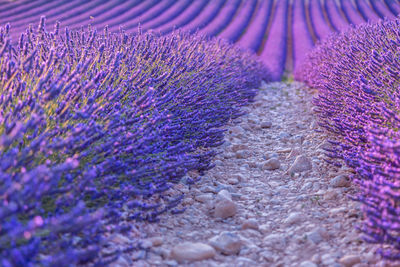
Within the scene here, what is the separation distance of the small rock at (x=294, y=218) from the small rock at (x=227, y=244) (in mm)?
413

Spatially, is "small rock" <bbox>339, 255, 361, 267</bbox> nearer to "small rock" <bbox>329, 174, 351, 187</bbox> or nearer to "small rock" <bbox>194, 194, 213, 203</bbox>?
"small rock" <bbox>329, 174, 351, 187</bbox>

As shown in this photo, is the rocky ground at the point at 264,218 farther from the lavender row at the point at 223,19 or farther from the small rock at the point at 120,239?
the lavender row at the point at 223,19

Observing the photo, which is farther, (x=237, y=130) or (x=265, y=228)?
(x=237, y=130)

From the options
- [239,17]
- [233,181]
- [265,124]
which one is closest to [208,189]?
[233,181]

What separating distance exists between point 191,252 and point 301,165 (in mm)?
1544

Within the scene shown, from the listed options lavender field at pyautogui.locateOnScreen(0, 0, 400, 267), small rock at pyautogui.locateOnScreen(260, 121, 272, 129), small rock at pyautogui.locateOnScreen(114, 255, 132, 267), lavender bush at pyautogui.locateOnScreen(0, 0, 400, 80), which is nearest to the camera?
lavender field at pyautogui.locateOnScreen(0, 0, 400, 267)

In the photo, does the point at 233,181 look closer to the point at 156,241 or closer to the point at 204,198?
the point at 204,198

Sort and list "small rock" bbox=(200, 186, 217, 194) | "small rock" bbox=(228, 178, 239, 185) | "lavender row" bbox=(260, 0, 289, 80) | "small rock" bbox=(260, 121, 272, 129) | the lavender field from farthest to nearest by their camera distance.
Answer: "lavender row" bbox=(260, 0, 289, 80)
"small rock" bbox=(260, 121, 272, 129)
"small rock" bbox=(228, 178, 239, 185)
"small rock" bbox=(200, 186, 217, 194)
the lavender field

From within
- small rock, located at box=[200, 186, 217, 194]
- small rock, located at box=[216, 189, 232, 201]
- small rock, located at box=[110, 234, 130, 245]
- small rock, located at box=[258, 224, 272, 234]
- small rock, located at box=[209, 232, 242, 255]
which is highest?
small rock, located at box=[200, 186, 217, 194]

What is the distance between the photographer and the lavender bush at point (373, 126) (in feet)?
5.63

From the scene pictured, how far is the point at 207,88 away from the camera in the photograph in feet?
11.6

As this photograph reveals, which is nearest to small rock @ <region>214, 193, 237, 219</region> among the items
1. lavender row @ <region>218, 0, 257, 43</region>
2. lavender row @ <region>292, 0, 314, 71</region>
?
lavender row @ <region>292, 0, 314, 71</region>

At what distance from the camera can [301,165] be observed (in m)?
3.06

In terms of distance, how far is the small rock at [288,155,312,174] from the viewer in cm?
305
